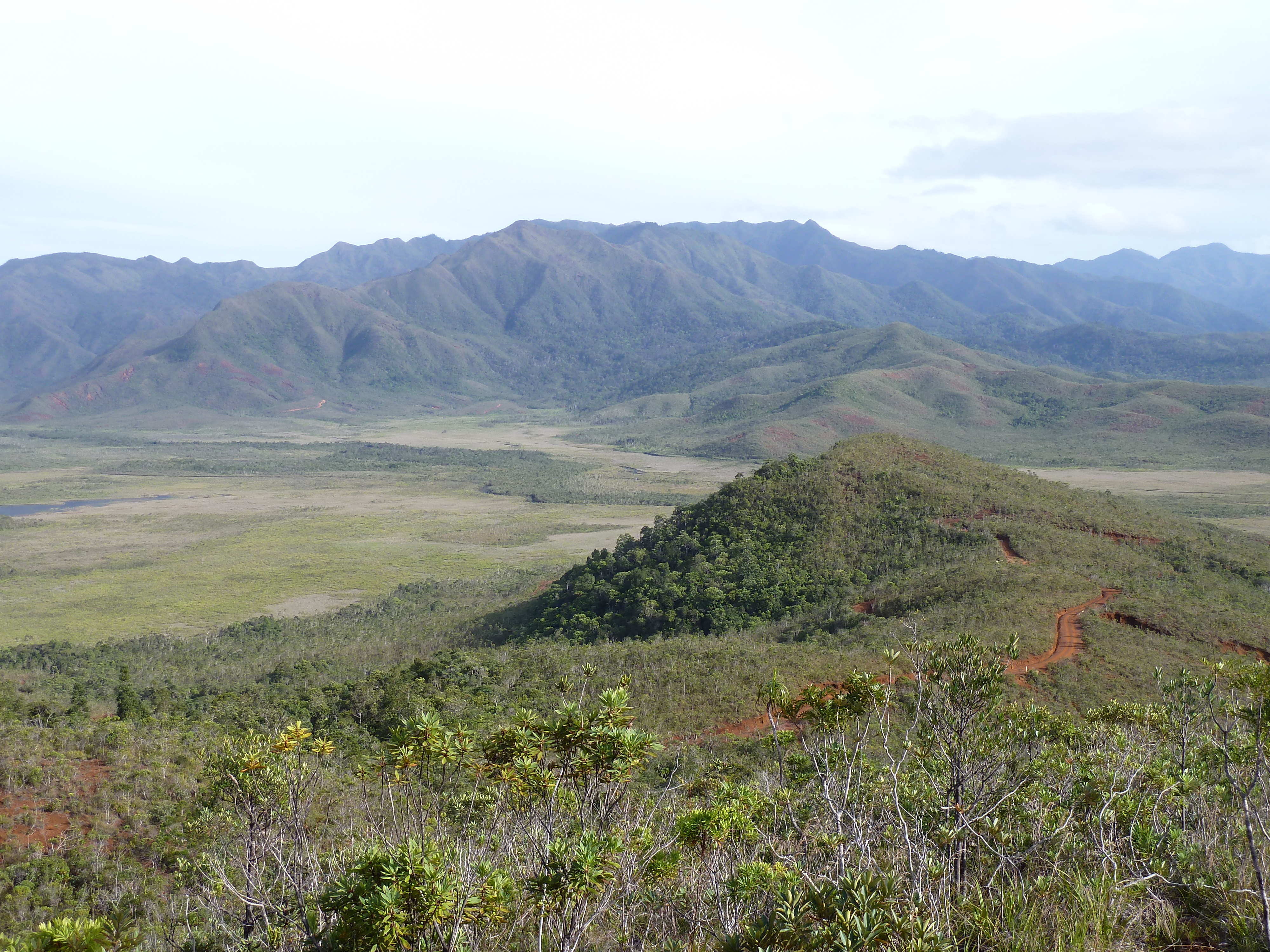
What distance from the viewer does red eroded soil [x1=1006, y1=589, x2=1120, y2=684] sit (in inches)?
1008

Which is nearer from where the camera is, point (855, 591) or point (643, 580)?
point (855, 591)

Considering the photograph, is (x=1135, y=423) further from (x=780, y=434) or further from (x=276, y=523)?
(x=276, y=523)

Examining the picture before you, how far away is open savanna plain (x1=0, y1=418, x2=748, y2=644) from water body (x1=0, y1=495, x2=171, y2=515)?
23.0 inches

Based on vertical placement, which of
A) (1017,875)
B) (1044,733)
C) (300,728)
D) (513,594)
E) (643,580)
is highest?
(300,728)

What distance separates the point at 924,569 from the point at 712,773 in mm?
23008

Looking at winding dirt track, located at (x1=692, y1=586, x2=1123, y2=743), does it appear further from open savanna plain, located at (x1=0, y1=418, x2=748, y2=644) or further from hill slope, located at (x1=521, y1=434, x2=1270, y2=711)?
open savanna plain, located at (x1=0, y1=418, x2=748, y2=644)

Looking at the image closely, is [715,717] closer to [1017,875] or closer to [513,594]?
[1017,875]

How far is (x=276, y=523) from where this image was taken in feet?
287

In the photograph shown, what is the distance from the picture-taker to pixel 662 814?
1477 centimetres

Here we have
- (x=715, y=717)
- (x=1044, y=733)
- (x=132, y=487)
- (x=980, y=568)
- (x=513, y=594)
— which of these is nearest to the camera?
(x=1044, y=733)

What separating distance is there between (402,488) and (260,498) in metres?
19.3

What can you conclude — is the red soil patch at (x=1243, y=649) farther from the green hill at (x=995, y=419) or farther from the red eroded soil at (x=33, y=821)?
the green hill at (x=995, y=419)

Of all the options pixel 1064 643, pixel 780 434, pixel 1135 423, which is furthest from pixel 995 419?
pixel 1064 643

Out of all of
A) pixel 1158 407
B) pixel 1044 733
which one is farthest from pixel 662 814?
pixel 1158 407
